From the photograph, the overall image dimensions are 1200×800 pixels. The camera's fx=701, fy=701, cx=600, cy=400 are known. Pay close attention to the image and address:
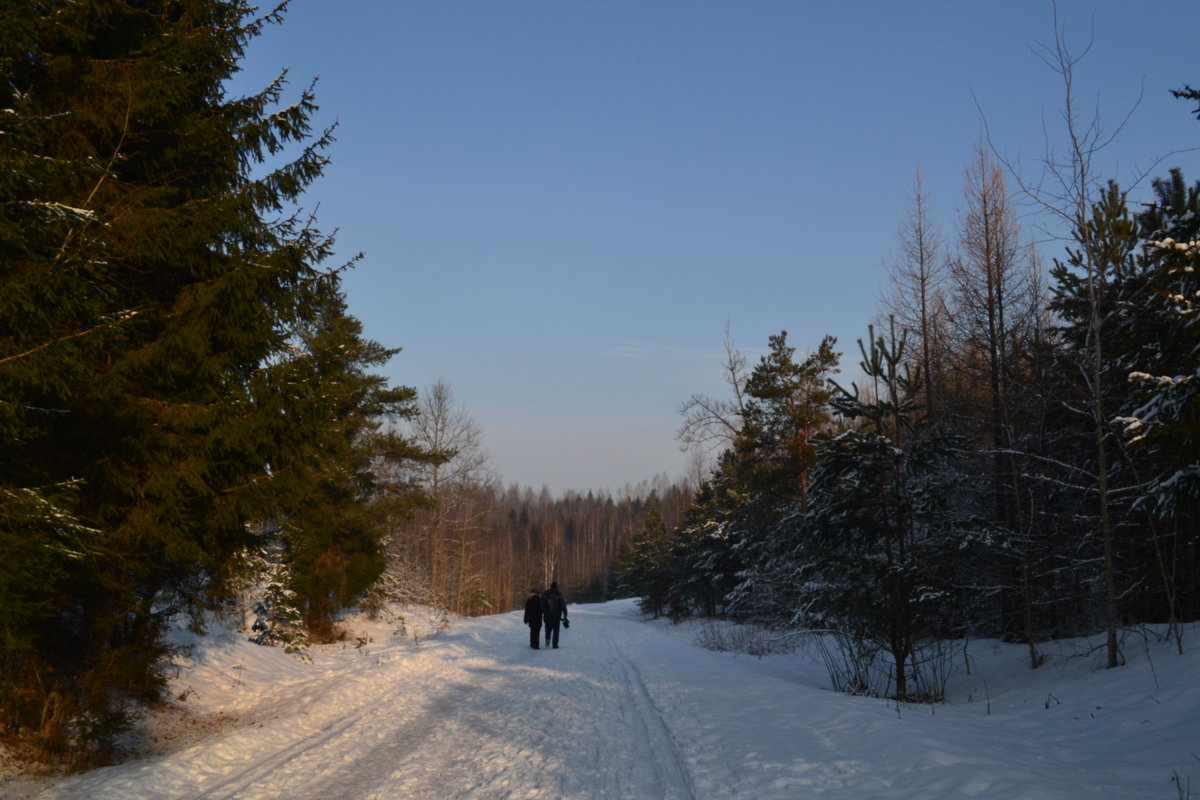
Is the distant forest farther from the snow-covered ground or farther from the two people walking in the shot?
the two people walking

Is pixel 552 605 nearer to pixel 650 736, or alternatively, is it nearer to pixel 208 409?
pixel 650 736

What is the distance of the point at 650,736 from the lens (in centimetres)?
833

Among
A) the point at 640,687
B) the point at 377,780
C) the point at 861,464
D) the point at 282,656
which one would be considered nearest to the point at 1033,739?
the point at 861,464

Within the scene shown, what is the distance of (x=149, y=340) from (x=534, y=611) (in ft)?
46.1

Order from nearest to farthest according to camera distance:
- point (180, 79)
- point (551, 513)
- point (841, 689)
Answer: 1. point (180, 79)
2. point (841, 689)
3. point (551, 513)

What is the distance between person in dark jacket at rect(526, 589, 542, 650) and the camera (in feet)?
65.2

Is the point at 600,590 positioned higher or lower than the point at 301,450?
lower

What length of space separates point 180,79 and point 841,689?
45.5 feet

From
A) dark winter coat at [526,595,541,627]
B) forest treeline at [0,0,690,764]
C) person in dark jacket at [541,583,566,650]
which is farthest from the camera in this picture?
person in dark jacket at [541,583,566,650]

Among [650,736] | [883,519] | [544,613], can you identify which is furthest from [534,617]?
[650,736]

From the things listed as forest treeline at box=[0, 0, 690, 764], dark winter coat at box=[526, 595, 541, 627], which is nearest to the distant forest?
forest treeline at box=[0, 0, 690, 764]

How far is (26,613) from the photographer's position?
5500 mm

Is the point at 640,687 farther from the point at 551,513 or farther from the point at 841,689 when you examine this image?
the point at 551,513

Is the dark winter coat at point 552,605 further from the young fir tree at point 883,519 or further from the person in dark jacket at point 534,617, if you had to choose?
the young fir tree at point 883,519
